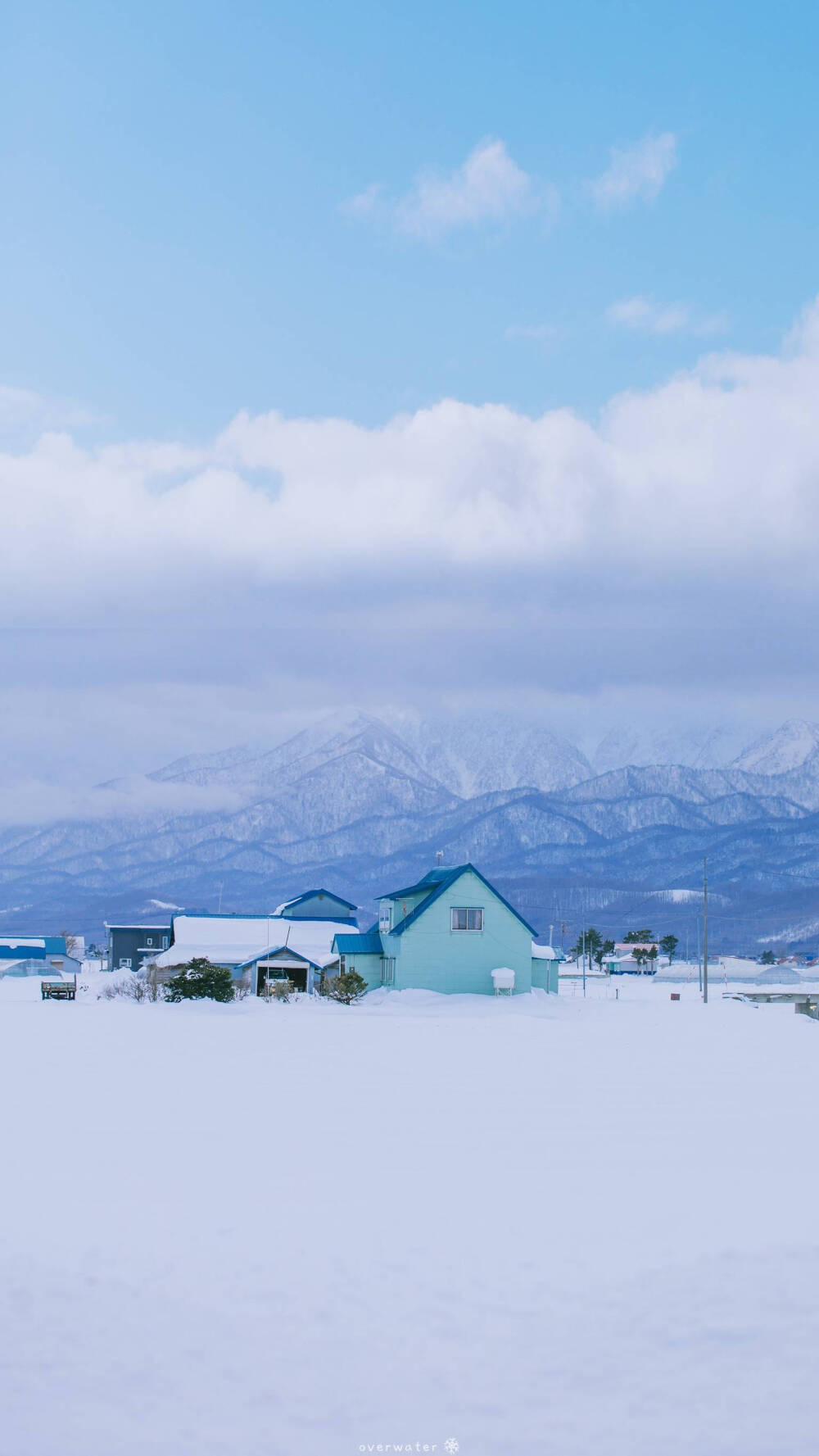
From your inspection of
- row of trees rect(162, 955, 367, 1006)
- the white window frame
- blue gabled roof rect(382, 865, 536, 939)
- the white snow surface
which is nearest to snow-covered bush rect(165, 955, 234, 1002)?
row of trees rect(162, 955, 367, 1006)

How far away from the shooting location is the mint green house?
51.7 metres

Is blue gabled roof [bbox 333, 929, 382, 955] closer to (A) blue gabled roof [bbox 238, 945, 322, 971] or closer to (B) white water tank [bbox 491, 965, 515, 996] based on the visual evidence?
(A) blue gabled roof [bbox 238, 945, 322, 971]

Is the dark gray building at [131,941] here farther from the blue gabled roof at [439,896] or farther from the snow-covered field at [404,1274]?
the snow-covered field at [404,1274]

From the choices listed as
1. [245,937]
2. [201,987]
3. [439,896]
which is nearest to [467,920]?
[439,896]

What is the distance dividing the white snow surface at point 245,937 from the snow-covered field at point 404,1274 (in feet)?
137

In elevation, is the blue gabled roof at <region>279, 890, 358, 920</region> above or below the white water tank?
above

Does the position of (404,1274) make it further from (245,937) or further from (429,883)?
(245,937)

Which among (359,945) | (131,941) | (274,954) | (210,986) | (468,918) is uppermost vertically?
(468,918)

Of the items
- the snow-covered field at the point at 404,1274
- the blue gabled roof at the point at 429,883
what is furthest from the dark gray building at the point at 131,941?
the snow-covered field at the point at 404,1274

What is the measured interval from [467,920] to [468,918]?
111 mm

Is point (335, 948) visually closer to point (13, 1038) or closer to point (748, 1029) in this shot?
point (748, 1029)

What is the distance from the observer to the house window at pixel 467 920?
52125 millimetres

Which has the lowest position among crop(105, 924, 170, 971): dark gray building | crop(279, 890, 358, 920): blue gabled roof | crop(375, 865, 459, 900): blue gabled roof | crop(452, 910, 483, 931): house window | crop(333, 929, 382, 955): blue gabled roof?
crop(105, 924, 170, 971): dark gray building

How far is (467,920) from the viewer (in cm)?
5228
